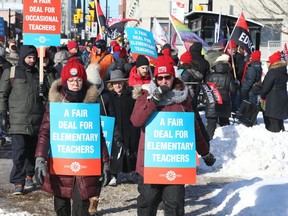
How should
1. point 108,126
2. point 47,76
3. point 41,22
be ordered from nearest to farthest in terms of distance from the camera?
1. point 108,126
2. point 47,76
3. point 41,22

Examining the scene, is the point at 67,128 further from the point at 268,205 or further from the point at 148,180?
the point at 268,205

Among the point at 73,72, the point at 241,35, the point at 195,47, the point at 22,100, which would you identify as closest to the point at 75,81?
the point at 73,72

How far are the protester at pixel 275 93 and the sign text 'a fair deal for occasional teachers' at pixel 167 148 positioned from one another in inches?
283

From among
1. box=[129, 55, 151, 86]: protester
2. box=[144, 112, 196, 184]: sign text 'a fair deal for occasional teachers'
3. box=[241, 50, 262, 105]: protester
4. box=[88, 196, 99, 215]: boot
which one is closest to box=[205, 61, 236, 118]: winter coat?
box=[241, 50, 262, 105]: protester

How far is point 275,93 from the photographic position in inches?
490

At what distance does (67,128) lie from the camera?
17.6ft

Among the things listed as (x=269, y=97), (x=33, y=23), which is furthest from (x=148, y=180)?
(x=269, y=97)

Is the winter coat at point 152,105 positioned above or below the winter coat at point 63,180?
above

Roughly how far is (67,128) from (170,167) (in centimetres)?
97

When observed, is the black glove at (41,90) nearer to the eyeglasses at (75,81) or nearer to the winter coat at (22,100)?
the winter coat at (22,100)

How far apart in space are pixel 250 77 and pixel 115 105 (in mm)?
6840

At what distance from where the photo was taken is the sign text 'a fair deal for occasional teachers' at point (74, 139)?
17.5 ft

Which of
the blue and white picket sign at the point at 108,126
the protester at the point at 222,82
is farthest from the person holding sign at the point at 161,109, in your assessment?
the protester at the point at 222,82

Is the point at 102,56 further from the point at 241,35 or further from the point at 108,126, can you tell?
the point at 108,126
